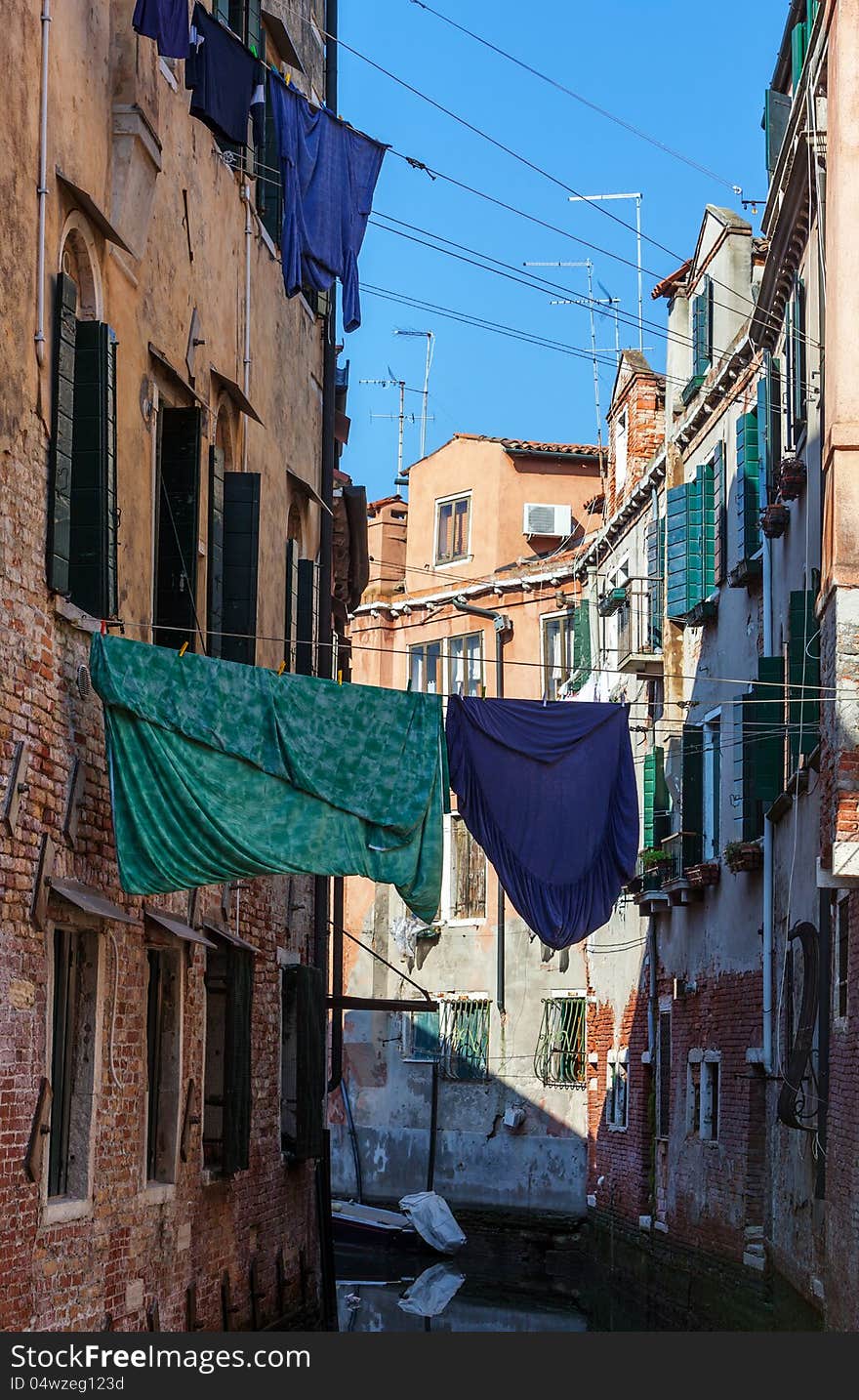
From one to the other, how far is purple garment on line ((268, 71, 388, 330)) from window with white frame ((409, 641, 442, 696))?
875 inches

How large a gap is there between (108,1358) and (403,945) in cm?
2474

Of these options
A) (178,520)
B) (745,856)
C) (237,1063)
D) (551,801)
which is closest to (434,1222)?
(745,856)

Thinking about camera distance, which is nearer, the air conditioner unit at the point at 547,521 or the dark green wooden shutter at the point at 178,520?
the dark green wooden shutter at the point at 178,520

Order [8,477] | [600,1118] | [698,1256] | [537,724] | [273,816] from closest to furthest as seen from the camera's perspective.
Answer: [8,477] → [273,816] → [537,724] → [698,1256] → [600,1118]

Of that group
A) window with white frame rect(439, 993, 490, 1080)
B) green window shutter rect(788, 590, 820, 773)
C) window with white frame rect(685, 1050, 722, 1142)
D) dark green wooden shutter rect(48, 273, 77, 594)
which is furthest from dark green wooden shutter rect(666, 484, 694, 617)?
dark green wooden shutter rect(48, 273, 77, 594)

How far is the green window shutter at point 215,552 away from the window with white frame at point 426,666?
21815mm

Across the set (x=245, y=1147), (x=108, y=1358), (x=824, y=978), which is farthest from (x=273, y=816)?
(x=824, y=978)

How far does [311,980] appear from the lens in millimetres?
17094

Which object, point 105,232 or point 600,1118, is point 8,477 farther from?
point 600,1118

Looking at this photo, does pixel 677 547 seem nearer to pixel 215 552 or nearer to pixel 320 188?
pixel 215 552

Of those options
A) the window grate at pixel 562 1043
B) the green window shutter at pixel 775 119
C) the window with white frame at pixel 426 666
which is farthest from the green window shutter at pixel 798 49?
the window with white frame at pixel 426 666

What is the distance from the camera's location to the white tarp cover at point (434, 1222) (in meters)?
28.0

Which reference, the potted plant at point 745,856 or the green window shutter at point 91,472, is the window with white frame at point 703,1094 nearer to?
the potted plant at point 745,856

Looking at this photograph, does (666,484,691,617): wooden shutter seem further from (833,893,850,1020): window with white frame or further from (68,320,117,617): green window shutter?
(68,320,117,617): green window shutter
